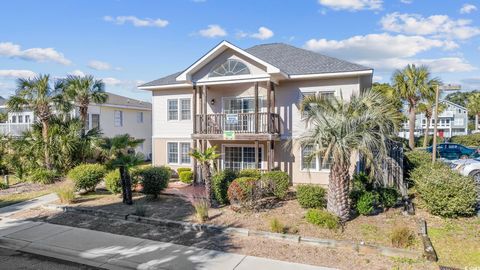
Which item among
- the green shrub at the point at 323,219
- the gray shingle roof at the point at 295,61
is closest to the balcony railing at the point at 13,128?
the gray shingle roof at the point at 295,61

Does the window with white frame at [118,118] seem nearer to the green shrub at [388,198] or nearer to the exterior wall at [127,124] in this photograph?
the exterior wall at [127,124]

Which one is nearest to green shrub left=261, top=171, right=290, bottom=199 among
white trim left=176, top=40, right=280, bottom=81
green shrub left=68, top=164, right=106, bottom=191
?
white trim left=176, top=40, right=280, bottom=81

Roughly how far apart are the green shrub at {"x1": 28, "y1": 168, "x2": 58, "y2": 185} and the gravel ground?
7217 mm

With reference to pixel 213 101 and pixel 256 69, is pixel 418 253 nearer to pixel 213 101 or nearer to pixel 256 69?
pixel 256 69

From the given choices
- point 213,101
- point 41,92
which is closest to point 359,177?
point 213,101

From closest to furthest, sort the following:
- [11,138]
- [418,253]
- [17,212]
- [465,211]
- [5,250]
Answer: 1. [418,253]
2. [5,250]
3. [465,211]
4. [17,212]
5. [11,138]

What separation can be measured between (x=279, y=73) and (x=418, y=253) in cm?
1020

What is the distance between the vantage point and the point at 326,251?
8.07 m

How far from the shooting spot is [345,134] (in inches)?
383

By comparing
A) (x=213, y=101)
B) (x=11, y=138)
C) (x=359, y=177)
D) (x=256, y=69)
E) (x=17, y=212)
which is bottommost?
(x=17, y=212)

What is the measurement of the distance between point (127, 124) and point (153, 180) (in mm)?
18478

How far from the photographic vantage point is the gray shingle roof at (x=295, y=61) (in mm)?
15961

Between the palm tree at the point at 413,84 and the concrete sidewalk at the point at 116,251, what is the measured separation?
85.7 ft

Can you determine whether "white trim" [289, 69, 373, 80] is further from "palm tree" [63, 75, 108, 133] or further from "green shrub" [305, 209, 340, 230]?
"palm tree" [63, 75, 108, 133]
